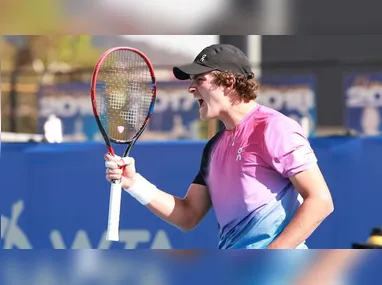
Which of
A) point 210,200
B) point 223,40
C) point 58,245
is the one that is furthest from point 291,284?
point 58,245

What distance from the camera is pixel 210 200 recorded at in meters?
2.50

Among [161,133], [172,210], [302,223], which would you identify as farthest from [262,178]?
[161,133]

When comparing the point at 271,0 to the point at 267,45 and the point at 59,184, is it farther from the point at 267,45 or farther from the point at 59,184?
the point at 267,45

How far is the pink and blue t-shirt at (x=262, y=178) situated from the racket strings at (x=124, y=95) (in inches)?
22.6

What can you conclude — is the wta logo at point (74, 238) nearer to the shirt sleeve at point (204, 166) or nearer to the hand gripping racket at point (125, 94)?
the hand gripping racket at point (125, 94)

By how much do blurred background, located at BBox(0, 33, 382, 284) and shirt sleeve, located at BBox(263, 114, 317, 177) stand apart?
63.3 inches

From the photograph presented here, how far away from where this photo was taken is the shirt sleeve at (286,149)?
6.95 ft

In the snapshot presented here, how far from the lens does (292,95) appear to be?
5828 mm

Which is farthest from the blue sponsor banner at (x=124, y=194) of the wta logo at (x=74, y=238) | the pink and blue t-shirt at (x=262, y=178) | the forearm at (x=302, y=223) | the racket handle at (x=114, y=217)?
the forearm at (x=302, y=223)

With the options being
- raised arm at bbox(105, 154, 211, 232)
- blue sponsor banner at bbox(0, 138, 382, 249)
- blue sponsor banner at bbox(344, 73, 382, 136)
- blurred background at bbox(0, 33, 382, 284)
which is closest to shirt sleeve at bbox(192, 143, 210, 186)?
raised arm at bbox(105, 154, 211, 232)

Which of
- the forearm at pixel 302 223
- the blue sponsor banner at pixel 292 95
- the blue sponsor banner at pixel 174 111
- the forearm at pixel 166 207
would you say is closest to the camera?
the forearm at pixel 302 223

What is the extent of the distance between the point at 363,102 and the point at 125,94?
10.1ft

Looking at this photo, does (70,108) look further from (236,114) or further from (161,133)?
(236,114)

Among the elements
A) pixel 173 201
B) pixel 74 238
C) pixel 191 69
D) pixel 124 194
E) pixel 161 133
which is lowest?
pixel 74 238
